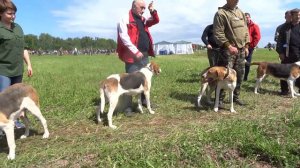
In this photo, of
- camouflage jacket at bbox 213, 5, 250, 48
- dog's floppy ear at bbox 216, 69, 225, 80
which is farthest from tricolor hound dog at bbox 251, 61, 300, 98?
dog's floppy ear at bbox 216, 69, 225, 80

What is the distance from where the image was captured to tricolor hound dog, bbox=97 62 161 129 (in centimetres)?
734

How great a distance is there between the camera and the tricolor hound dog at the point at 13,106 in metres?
5.60

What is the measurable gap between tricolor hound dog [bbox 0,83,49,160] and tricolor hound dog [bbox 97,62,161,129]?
1286 mm

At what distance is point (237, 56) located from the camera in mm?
8328

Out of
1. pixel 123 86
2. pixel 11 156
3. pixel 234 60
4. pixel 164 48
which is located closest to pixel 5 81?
pixel 11 156

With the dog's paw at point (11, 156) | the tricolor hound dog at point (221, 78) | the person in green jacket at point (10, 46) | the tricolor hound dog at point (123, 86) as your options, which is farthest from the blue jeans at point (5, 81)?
the tricolor hound dog at point (221, 78)

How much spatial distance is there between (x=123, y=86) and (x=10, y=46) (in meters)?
2.23

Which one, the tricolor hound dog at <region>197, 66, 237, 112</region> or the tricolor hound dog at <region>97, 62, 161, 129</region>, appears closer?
the tricolor hound dog at <region>97, 62, 161, 129</region>

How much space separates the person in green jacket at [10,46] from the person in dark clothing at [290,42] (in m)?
6.88

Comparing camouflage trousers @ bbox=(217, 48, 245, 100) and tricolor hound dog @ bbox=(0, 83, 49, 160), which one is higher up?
camouflage trousers @ bbox=(217, 48, 245, 100)

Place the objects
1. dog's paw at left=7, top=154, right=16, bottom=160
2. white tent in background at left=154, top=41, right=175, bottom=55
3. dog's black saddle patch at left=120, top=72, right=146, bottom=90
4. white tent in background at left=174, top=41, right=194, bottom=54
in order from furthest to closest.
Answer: white tent in background at left=174, top=41, right=194, bottom=54, white tent in background at left=154, top=41, right=175, bottom=55, dog's black saddle patch at left=120, top=72, right=146, bottom=90, dog's paw at left=7, top=154, right=16, bottom=160

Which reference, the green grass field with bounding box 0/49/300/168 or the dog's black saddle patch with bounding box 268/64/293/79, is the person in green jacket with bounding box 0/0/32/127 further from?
the dog's black saddle patch with bounding box 268/64/293/79

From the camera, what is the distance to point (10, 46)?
6266 mm

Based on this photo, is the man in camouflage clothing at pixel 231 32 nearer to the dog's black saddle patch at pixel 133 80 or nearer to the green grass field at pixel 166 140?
the green grass field at pixel 166 140
